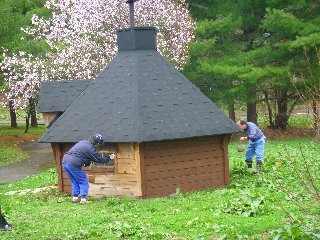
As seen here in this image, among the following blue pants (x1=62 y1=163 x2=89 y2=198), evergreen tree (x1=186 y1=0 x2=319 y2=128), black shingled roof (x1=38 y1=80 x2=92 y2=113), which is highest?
evergreen tree (x1=186 y1=0 x2=319 y2=128)

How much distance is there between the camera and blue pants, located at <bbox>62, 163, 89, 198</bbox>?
42.8ft

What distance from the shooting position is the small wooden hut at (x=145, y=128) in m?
13.3

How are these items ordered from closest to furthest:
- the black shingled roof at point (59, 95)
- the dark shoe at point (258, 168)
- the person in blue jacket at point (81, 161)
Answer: the person in blue jacket at point (81, 161) < the dark shoe at point (258, 168) < the black shingled roof at point (59, 95)

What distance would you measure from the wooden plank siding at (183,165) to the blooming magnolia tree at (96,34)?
1224 cm

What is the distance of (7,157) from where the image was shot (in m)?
28.0

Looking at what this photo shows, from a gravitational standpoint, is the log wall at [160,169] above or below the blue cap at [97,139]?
below

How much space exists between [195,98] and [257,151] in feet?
7.61

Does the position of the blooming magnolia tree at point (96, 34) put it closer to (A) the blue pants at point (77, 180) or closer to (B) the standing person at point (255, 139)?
(B) the standing person at point (255, 139)

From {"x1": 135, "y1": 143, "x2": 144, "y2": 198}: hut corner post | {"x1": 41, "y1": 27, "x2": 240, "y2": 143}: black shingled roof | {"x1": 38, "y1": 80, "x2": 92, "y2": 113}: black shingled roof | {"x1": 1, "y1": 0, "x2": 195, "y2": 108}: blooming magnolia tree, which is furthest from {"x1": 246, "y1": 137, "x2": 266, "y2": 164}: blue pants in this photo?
{"x1": 1, "y1": 0, "x2": 195, "y2": 108}: blooming magnolia tree

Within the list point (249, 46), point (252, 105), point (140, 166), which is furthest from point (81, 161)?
point (252, 105)

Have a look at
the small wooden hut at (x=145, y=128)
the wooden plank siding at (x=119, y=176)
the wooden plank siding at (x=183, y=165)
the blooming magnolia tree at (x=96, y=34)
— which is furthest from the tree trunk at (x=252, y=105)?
the wooden plank siding at (x=119, y=176)

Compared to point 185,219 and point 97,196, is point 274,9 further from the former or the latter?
point 185,219

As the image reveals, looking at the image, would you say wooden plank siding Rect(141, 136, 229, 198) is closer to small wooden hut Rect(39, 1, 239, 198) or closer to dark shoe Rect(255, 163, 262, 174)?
small wooden hut Rect(39, 1, 239, 198)

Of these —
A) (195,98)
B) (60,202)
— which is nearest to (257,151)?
(195,98)
